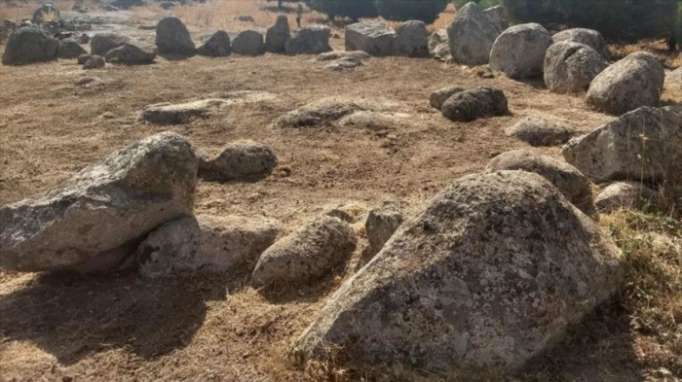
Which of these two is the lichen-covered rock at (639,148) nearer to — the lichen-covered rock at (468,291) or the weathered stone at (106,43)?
the lichen-covered rock at (468,291)

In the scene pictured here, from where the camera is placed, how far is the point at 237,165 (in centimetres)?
866

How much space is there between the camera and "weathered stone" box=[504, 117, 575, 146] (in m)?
9.37

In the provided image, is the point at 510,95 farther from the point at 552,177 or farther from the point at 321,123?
the point at 552,177

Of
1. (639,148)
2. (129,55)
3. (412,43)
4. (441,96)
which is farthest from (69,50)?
(639,148)

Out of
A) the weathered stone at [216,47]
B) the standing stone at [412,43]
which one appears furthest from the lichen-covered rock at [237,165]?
the weathered stone at [216,47]

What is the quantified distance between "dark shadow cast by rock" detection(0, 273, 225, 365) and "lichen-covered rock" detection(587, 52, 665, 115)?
8.03 m

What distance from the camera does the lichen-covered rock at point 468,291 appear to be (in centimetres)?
393

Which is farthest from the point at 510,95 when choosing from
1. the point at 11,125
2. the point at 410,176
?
the point at 11,125

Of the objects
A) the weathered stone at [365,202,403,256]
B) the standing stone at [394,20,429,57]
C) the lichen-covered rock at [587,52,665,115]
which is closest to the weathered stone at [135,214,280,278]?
the weathered stone at [365,202,403,256]

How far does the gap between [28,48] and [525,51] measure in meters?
14.0

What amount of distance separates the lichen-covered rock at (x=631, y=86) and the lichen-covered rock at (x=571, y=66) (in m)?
1.07

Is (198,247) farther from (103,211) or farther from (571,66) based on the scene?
(571,66)

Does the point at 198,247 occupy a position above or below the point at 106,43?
below

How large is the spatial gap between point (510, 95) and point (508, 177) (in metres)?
8.81
